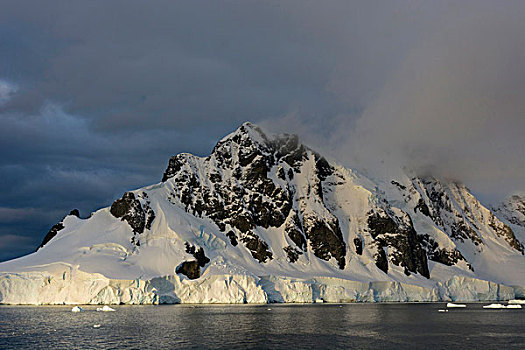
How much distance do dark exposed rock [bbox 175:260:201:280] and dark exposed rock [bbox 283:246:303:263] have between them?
42487mm

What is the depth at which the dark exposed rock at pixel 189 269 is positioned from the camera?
15275cm

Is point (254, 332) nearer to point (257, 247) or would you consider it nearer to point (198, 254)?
point (198, 254)

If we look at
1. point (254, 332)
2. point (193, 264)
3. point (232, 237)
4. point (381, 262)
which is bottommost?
point (254, 332)

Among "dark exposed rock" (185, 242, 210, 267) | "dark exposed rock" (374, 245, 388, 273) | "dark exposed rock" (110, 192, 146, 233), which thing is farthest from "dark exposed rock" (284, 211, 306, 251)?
"dark exposed rock" (110, 192, 146, 233)

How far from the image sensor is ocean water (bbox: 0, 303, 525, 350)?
6203 centimetres

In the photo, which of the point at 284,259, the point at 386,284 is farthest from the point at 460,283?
the point at 284,259

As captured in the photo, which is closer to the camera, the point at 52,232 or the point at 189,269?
the point at 189,269

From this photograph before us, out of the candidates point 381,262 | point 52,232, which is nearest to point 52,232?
point 52,232

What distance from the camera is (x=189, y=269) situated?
154 meters

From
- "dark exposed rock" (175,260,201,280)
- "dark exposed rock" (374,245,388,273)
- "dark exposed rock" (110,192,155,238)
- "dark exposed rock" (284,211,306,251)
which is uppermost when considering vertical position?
"dark exposed rock" (110,192,155,238)

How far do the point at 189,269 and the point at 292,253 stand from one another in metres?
47.0

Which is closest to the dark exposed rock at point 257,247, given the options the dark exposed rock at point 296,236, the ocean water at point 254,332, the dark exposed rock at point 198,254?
the dark exposed rock at point 296,236

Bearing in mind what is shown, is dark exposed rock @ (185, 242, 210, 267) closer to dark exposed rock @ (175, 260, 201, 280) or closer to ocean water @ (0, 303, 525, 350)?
dark exposed rock @ (175, 260, 201, 280)

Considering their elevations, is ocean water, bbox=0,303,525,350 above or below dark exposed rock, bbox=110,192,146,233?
below
